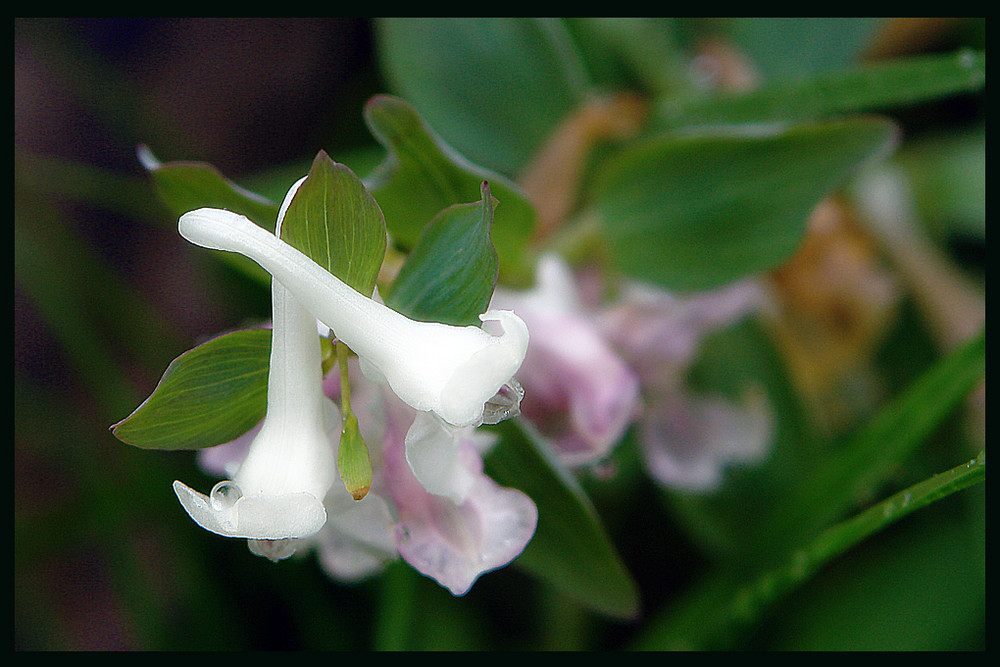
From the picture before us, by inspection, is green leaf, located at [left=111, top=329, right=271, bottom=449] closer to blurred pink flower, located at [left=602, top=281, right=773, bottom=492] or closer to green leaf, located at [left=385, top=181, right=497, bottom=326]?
green leaf, located at [left=385, top=181, right=497, bottom=326]

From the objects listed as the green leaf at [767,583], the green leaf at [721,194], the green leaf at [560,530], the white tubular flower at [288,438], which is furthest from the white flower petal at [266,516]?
the green leaf at [721,194]

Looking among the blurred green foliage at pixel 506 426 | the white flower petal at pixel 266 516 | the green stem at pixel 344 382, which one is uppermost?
the green stem at pixel 344 382

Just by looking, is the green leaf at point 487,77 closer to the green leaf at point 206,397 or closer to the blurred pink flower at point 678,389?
the blurred pink flower at point 678,389

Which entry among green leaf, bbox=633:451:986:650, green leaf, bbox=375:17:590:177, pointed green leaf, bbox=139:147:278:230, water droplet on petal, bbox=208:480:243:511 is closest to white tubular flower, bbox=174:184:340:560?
water droplet on petal, bbox=208:480:243:511

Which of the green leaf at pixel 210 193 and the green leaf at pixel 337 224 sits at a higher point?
the green leaf at pixel 337 224

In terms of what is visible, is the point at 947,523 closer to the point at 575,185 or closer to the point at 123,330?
the point at 575,185

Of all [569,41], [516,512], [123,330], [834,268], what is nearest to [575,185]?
[569,41]

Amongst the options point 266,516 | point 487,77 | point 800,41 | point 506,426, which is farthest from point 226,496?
point 800,41
